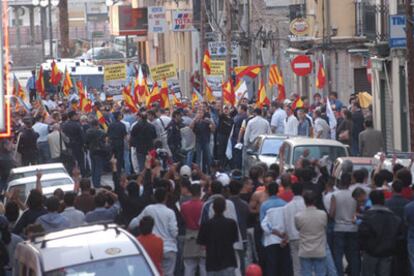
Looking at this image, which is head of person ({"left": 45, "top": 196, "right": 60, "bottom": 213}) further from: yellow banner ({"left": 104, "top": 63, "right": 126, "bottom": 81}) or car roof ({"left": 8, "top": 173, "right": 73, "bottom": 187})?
yellow banner ({"left": 104, "top": 63, "right": 126, "bottom": 81})

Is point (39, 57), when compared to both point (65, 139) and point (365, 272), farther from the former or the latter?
point (365, 272)

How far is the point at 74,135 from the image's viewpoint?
31422mm

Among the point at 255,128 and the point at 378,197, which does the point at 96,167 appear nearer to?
the point at 255,128

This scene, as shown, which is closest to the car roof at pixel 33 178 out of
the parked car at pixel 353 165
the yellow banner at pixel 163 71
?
the parked car at pixel 353 165

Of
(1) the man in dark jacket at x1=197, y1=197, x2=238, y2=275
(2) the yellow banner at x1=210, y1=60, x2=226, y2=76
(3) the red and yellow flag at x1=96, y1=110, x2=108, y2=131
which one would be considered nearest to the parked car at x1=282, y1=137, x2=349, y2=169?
(1) the man in dark jacket at x1=197, y1=197, x2=238, y2=275

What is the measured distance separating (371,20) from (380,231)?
27.7 metres

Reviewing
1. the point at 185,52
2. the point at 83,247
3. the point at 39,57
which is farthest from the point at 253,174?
the point at 39,57

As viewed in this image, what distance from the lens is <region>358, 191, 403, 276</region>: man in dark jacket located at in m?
16.5

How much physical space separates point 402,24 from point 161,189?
14.9 meters

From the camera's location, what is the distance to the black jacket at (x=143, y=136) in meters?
31.0

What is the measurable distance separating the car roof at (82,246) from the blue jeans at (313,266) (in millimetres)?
3513

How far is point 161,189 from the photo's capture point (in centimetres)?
1670

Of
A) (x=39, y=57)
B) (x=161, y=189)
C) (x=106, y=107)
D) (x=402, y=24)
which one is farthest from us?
(x=39, y=57)

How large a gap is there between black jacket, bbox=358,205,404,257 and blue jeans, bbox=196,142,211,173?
651 inches
